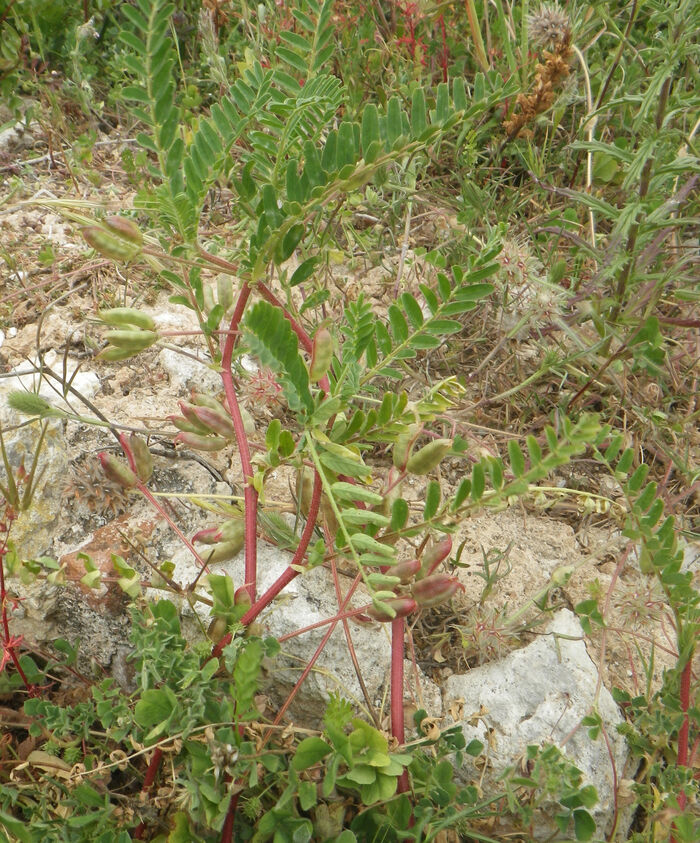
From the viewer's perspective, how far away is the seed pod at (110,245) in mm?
1592

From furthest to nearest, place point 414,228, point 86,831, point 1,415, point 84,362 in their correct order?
point 414,228, point 84,362, point 1,415, point 86,831

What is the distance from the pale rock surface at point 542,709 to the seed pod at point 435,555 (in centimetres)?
31

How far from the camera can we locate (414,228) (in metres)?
2.67

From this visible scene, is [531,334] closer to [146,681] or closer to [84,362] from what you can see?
[84,362]

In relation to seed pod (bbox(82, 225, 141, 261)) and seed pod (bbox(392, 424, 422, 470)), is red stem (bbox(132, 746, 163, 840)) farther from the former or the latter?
seed pod (bbox(82, 225, 141, 261))

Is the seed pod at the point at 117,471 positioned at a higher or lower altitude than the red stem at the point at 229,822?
higher

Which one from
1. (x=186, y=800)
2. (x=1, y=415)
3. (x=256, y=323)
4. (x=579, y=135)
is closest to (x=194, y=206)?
(x=256, y=323)

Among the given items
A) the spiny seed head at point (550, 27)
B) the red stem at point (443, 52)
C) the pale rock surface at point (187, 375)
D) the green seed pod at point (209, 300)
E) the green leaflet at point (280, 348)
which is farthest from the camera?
the red stem at point (443, 52)

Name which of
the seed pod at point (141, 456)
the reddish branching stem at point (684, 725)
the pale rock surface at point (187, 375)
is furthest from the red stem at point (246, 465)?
the reddish branching stem at point (684, 725)

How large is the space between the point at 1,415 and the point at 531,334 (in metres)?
1.58

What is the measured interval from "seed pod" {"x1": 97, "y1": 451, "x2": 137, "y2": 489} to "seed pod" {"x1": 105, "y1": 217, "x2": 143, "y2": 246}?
0.50 metres

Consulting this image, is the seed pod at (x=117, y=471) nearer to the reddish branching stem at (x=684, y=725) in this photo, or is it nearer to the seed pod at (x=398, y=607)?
the seed pod at (x=398, y=607)

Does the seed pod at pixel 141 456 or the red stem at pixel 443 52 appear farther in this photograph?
the red stem at pixel 443 52

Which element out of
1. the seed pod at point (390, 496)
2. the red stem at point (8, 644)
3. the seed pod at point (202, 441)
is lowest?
the red stem at point (8, 644)
